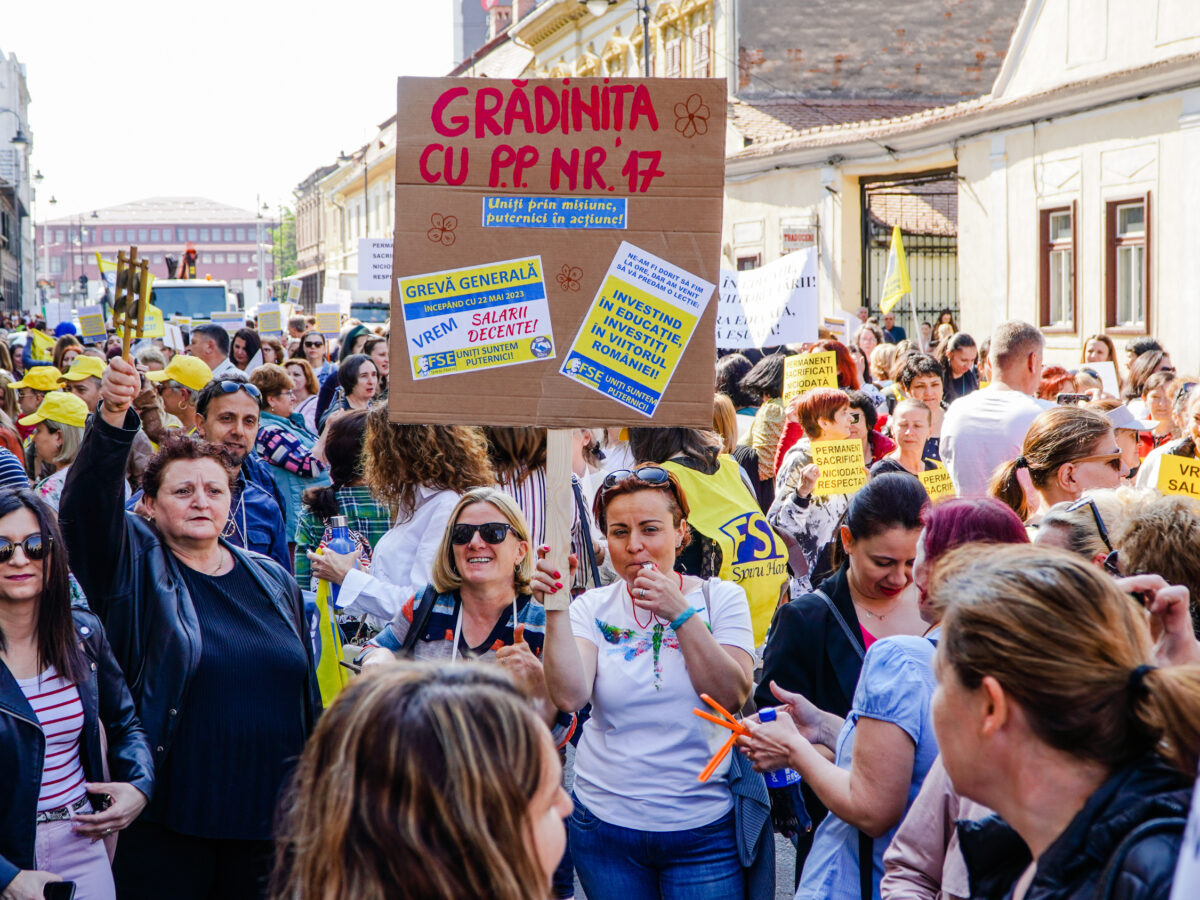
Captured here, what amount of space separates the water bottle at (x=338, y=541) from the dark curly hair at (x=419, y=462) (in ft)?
0.74

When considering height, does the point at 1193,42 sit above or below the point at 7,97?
below

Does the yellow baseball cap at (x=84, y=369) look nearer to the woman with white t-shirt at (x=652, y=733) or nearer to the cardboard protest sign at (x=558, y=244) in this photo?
the cardboard protest sign at (x=558, y=244)

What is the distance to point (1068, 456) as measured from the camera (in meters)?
4.61

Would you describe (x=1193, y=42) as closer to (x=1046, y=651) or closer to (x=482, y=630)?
(x=482, y=630)

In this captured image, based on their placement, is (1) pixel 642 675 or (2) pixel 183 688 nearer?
(1) pixel 642 675

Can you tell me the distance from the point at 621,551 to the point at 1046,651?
188cm

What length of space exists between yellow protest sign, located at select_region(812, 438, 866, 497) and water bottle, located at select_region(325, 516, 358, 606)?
222 centimetres

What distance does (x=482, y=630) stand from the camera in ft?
13.6

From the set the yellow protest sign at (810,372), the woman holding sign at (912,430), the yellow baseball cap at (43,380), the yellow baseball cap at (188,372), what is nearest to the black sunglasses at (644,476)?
the woman holding sign at (912,430)

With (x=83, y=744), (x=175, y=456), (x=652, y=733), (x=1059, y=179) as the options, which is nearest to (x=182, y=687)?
(x=83, y=744)

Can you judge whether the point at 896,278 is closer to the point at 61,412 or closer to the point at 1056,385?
the point at 1056,385

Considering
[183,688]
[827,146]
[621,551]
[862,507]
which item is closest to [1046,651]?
[862,507]

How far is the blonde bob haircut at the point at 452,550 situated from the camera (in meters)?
4.14

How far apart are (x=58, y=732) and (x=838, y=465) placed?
3814 mm
